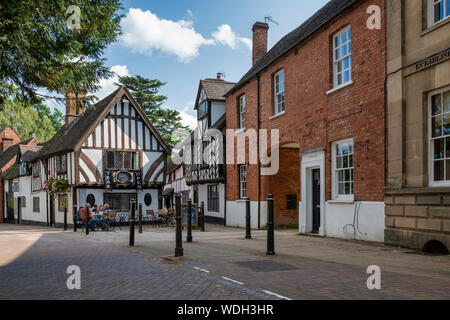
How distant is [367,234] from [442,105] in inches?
154

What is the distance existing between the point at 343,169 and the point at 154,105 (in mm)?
38609

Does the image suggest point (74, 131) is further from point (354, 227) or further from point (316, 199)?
point (354, 227)

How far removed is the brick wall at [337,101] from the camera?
11211mm

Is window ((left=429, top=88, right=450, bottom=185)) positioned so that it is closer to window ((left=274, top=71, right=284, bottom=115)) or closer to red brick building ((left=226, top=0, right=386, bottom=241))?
red brick building ((left=226, top=0, right=386, bottom=241))

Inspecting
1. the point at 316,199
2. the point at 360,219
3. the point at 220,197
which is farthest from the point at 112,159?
the point at 360,219

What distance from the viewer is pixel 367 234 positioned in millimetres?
11352

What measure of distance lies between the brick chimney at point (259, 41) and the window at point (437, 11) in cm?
1415

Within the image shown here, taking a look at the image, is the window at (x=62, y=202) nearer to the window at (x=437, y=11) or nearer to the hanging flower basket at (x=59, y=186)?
the hanging flower basket at (x=59, y=186)

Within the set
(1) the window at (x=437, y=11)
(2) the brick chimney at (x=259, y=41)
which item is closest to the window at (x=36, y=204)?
(2) the brick chimney at (x=259, y=41)

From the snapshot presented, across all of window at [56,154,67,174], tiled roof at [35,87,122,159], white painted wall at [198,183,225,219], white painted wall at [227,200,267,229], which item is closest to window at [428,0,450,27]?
white painted wall at [227,200,267,229]

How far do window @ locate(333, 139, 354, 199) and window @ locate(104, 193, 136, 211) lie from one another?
16.7m
